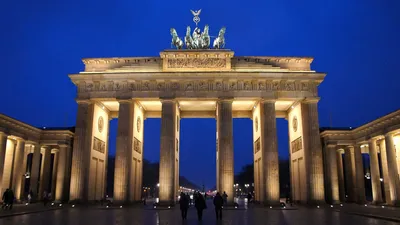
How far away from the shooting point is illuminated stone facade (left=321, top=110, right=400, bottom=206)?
3575 centimetres

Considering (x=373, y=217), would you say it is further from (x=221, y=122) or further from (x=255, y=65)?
(x=255, y=65)

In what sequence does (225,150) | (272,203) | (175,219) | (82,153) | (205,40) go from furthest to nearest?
(205,40), (82,153), (225,150), (272,203), (175,219)

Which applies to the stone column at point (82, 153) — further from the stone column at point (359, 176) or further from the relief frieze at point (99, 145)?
the stone column at point (359, 176)

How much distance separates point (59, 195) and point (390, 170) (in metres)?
35.4

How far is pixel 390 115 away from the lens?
34.5 metres

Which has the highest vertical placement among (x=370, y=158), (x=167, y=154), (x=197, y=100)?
(x=197, y=100)

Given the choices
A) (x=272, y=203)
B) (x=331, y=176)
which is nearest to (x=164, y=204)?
(x=272, y=203)

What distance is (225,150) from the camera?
37.2m

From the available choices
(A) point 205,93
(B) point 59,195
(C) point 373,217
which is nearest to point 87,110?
(B) point 59,195

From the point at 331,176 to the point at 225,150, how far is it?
529 inches

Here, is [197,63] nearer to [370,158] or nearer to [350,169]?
[370,158]

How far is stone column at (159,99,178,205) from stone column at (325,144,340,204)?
17638mm

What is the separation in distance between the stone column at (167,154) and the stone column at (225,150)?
4.91 meters

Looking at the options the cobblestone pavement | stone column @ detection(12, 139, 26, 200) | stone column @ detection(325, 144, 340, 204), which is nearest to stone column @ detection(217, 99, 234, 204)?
stone column @ detection(325, 144, 340, 204)
